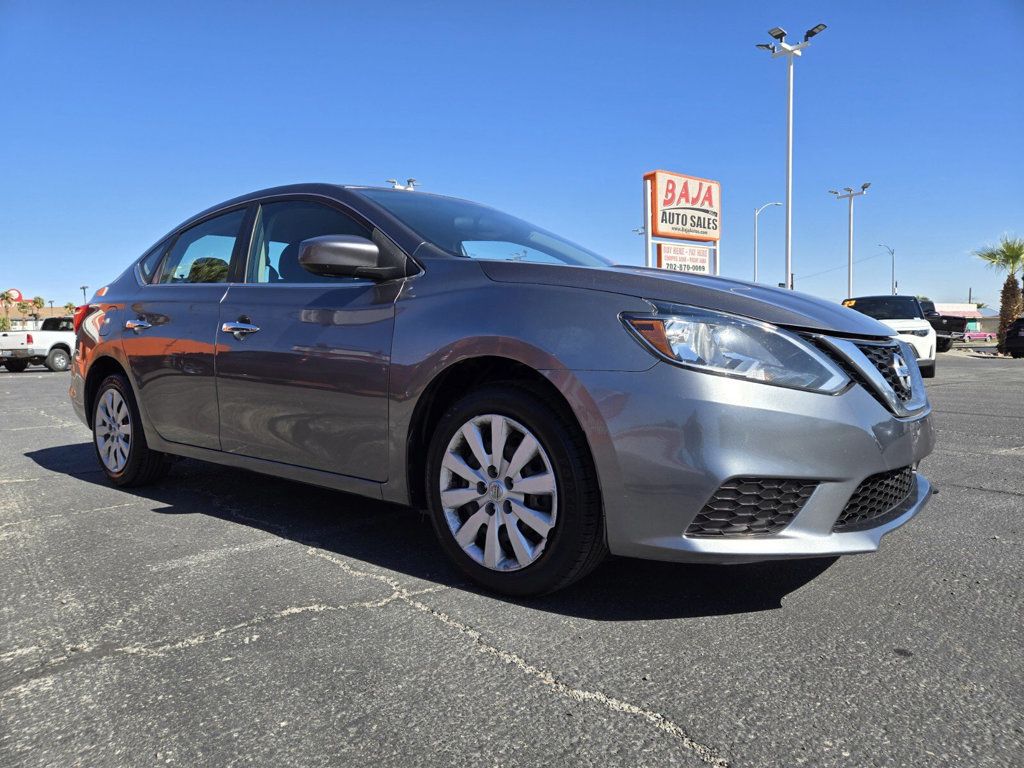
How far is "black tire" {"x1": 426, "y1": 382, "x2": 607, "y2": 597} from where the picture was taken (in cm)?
243

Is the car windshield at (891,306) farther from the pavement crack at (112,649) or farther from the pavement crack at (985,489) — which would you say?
the pavement crack at (112,649)

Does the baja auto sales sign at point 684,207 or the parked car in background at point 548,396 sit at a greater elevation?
the baja auto sales sign at point 684,207

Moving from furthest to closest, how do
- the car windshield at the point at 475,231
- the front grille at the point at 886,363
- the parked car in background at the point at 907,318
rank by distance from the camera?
the parked car in background at the point at 907,318 < the car windshield at the point at 475,231 < the front grille at the point at 886,363

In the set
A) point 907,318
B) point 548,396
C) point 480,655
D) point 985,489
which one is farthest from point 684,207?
point 480,655

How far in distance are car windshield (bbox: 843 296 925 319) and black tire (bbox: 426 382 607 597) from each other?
14.4 m

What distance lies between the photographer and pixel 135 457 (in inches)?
173

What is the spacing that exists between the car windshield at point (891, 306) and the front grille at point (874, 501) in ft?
45.6

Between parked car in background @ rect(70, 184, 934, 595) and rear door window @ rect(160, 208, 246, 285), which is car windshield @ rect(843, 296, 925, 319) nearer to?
parked car in background @ rect(70, 184, 934, 595)

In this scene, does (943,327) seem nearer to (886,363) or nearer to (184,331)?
(886,363)

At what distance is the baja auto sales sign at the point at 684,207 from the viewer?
1683cm

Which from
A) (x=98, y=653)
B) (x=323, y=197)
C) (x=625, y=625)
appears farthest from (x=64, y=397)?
(x=625, y=625)

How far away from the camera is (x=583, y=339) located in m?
2.45

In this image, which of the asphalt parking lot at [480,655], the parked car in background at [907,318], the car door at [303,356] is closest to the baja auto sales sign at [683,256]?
the parked car in background at [907,318]

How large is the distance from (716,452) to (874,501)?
632mm
